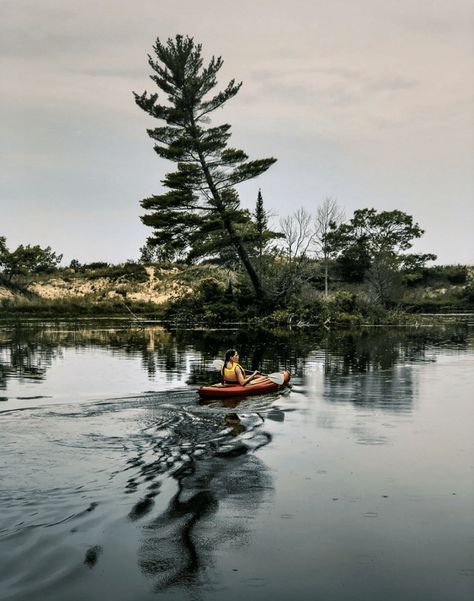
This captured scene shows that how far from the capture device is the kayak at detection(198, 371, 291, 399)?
1498cm

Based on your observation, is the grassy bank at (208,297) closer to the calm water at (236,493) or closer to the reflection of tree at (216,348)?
the reflection of tree at (216,348)

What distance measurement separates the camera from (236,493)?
8070 millimetres

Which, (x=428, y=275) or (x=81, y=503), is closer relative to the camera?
(x=81, y=503)

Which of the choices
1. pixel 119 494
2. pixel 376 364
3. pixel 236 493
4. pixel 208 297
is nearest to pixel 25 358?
pixel 376 364

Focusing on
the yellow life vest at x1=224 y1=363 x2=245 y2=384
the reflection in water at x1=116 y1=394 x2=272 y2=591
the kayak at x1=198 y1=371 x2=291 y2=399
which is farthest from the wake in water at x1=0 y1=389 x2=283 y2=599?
the yellow life vest at x1=224 y1=363 x2=245 y2=384

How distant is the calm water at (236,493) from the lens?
574 centimetres

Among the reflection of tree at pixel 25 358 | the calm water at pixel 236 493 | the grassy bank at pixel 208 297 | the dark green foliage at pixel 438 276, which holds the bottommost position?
the calm water at pixel 236 493

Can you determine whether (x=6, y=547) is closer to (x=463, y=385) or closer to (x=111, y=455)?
(x=111, y=455)

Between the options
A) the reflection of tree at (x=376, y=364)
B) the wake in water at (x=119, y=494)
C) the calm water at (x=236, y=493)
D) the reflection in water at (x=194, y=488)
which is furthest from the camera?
the reflection of tree at (x=376, y=364)

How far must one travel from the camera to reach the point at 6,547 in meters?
6.24

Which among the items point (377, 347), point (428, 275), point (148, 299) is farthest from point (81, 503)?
point (428, 275)

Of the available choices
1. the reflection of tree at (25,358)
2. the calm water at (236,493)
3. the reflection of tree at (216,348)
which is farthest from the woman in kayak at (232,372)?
the reflection of tree at (25,358)

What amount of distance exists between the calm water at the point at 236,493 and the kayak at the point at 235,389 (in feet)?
1.45

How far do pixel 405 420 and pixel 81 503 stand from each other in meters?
7.33
